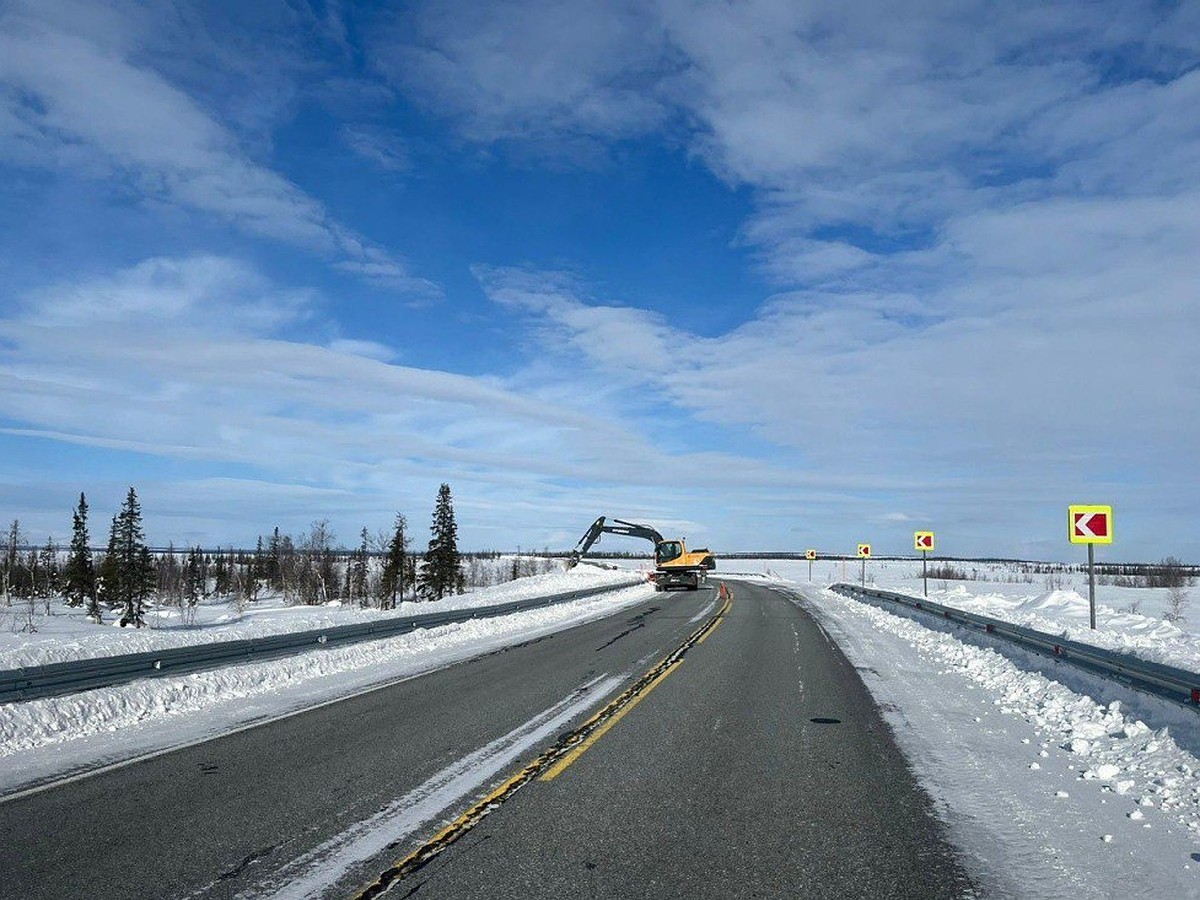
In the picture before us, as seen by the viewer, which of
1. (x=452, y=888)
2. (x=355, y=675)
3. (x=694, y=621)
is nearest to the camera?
(x=452, y=888)

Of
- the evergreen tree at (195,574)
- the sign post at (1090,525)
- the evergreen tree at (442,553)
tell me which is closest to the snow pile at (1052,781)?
the sign post at (1090,525)

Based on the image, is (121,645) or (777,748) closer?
(777,748)

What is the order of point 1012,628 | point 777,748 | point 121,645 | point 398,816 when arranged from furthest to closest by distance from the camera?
point 121,645 < point 1012,628 < point 777,748 < point 398,816

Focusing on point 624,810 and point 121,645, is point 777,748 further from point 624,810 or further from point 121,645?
point 121,645

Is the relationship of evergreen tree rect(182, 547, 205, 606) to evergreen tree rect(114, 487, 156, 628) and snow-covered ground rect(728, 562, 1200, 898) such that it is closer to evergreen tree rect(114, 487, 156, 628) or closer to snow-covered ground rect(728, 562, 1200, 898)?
evergreen tree rect(114, 487, 156, 628)

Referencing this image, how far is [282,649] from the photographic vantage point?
15148 millimetres

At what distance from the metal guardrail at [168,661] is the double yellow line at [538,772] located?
6.59m

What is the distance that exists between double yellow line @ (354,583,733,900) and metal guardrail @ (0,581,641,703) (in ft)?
21.6

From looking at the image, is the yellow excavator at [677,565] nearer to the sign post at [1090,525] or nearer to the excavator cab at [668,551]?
the excavator cab at [668,551]

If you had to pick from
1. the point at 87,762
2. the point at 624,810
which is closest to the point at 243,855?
the point at 624,810

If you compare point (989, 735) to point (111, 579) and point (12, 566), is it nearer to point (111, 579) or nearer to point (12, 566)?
point (111, 579)

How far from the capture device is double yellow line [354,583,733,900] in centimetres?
503

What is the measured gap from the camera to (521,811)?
20.7 feet

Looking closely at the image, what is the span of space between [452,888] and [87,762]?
539 centimetres
